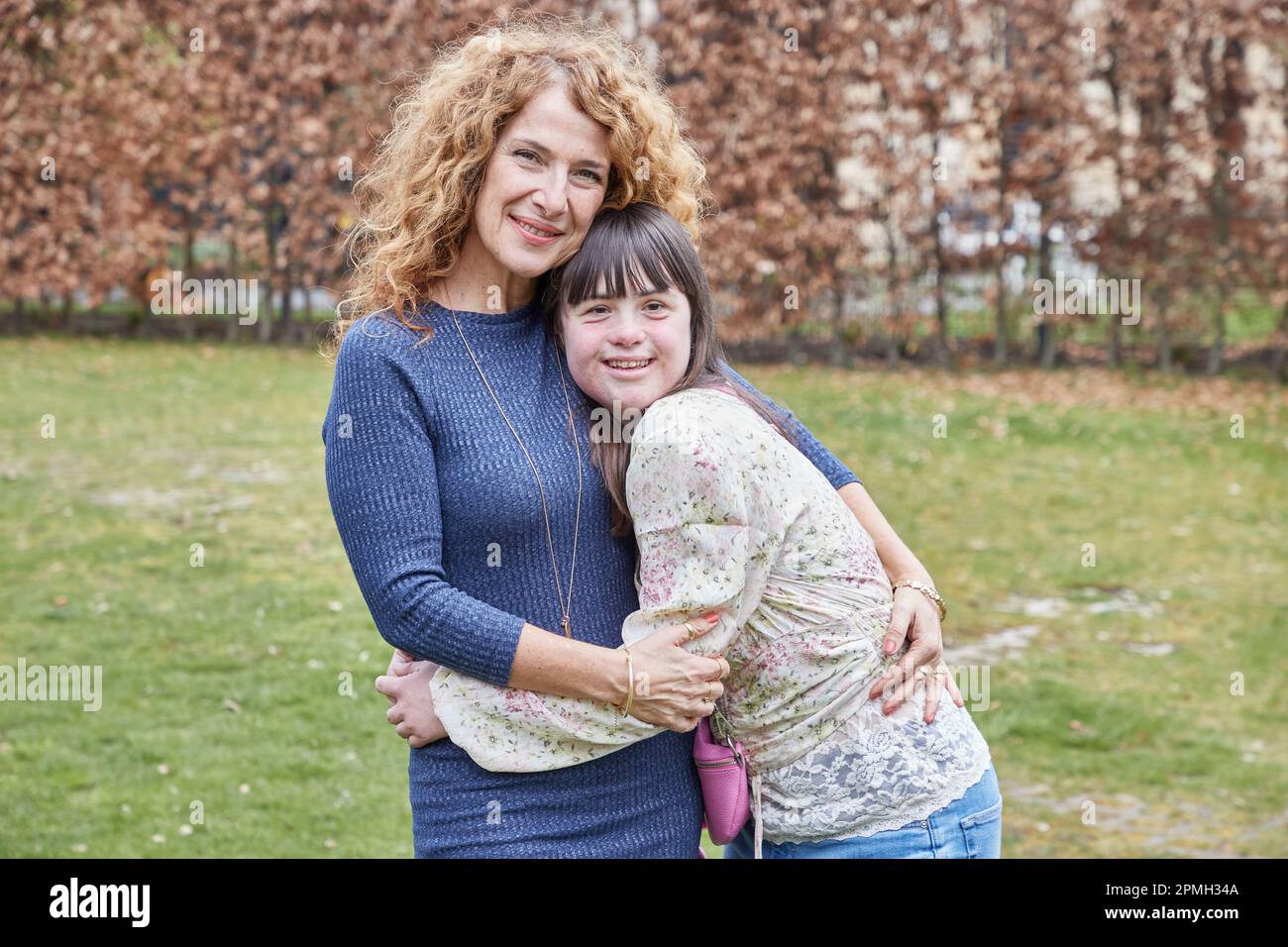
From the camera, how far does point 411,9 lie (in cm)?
1577

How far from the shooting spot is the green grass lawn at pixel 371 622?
478cm

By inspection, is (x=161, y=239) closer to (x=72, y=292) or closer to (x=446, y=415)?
(x=72, y=292)

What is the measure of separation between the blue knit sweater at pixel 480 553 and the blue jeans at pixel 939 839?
0.21 meters

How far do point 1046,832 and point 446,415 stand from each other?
3313mm

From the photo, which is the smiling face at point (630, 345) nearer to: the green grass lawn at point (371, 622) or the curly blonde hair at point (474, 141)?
the curly blonde hair at point (474, 141)

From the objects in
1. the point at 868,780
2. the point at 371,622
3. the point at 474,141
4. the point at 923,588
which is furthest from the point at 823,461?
the point at 371,622

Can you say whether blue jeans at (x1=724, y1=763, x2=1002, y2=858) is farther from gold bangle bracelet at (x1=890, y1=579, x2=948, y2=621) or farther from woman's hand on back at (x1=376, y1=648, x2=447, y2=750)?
woman's hand on back at (x1=376, y1=648, x2=447, y2=750)

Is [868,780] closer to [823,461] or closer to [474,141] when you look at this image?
[823,461]

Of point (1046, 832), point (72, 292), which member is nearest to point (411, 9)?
point (72, 292)

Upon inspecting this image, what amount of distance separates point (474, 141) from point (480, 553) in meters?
0.71

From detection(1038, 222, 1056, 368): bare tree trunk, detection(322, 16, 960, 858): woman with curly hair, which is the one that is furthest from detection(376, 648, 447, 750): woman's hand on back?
detection(1038, 222, 1056, 368): bare tree trunk

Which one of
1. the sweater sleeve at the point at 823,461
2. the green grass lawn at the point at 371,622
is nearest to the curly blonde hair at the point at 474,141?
the sweater sleeve at the point at 823,461
